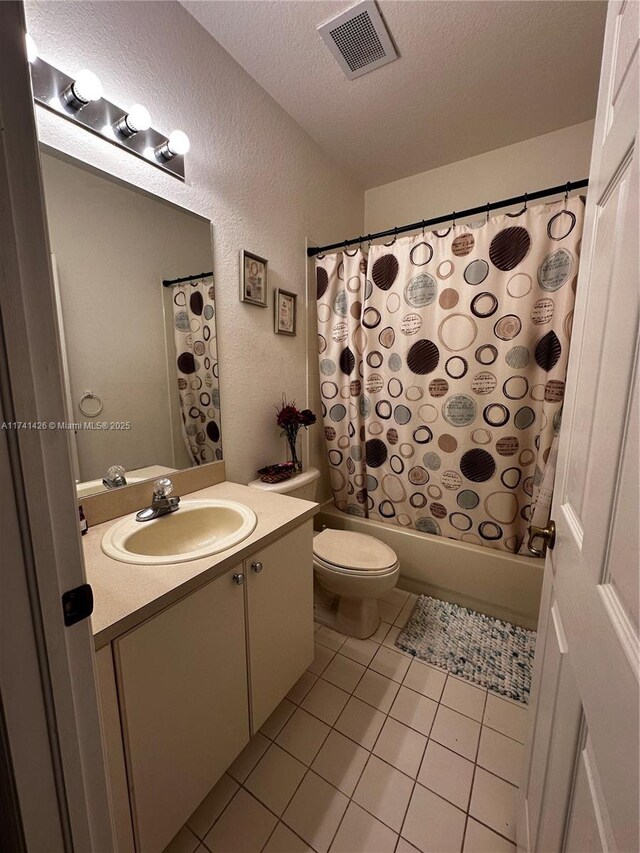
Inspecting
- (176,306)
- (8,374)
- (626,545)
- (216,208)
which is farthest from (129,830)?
(216,208)

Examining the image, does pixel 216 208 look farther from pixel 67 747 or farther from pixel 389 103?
pixel 67 747

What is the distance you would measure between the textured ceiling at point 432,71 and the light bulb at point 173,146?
0.50m

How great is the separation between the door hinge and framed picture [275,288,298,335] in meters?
1.47

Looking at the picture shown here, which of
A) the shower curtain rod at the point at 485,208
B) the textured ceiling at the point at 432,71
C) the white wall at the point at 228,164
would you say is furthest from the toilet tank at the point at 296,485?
the textured ceiling at the point at 432,71

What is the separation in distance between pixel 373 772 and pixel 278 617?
0.58 meters

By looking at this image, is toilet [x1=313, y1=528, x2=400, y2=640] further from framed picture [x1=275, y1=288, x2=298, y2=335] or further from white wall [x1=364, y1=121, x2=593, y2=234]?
white wall [x1=364, y1=121, x2=593, y2=234]

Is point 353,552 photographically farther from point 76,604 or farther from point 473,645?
point 76,604

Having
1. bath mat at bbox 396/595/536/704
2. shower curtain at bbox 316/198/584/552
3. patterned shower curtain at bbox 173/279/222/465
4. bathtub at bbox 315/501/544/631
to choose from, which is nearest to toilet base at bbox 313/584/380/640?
bath mat at bbox 396/595/536/704

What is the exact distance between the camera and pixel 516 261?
1497 millimetres

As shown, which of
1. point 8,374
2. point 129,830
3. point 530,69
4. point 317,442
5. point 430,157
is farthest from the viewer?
point 317,442

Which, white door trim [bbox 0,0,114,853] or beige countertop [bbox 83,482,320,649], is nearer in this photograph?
white door trim [bbox 0,0,114,853]

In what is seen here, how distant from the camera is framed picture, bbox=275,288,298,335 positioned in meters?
1.73

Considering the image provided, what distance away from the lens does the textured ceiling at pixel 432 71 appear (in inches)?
48.8

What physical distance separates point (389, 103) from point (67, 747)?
97.0 inches
